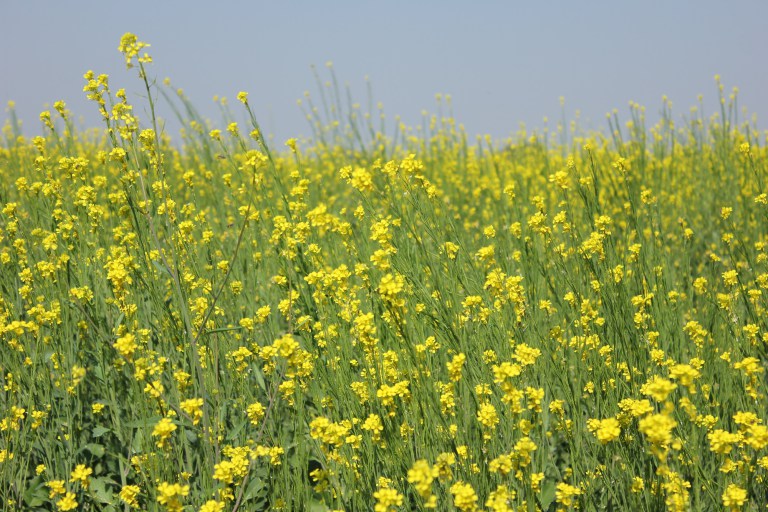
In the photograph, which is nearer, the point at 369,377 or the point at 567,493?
the point at 567,493

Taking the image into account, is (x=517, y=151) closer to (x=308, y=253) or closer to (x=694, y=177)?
(x=694, y=177)

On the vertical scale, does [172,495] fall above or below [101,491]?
above

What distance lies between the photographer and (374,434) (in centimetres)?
203

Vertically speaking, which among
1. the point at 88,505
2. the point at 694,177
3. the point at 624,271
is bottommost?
the point at 88,505

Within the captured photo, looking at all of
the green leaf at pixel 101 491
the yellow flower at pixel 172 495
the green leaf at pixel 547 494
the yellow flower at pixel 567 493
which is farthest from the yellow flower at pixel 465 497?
the green leaf at pixel 101 491

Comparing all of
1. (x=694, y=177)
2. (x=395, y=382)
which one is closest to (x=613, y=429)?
(x=395, y=382)

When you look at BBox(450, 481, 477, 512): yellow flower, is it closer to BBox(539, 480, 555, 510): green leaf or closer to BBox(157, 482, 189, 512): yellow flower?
BBox(157, 482, 189, 512): yellow flower

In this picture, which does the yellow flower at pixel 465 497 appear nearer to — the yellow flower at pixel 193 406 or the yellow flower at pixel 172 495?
the yellow flower at pixel 172 495

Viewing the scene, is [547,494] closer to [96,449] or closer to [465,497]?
[465,497]

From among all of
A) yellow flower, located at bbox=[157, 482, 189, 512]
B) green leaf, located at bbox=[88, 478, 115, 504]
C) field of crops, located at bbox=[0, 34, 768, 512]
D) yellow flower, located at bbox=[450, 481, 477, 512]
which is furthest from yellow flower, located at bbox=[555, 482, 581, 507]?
green leaf, located at bbox=[88, 478, 115, 504]

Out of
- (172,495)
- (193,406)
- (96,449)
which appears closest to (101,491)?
(96,449)

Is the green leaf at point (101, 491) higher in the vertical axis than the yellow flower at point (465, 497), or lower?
lower

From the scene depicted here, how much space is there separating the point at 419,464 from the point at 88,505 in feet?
4.84

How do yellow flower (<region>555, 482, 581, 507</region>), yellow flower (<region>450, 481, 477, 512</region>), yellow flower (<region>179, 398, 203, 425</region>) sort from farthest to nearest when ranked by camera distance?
yellow flower (<region>179, 398, 203, 425</region>) → yellow flower (<region>555, 482, 581, 507</region>) → yellow flower (<region>450, 481, 477, 512</region>)
